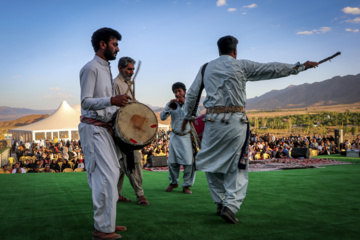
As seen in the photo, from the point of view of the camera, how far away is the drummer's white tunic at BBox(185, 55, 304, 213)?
3596 millimetres

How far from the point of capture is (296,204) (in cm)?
428

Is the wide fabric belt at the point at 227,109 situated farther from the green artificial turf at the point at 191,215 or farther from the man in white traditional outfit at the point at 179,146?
the man in white traditional outfit at the point at 179,146

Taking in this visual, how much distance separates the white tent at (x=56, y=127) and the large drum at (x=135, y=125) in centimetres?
2759

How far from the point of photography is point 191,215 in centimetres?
371

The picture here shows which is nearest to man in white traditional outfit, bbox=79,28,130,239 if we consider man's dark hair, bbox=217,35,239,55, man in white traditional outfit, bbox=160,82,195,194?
man's dark hair, bbox=217,35,239,55

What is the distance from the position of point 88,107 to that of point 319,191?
13.9 ft

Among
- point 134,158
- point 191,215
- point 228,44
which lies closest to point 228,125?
point 228,44

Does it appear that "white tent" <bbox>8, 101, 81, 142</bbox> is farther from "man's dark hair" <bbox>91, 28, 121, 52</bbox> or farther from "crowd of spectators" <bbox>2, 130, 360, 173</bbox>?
"man's dark hair" <bbox>91, 28, 121, 52</bbox>

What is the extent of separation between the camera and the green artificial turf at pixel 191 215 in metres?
2.97

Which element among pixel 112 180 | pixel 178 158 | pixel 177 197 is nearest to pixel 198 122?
pixel 178 158

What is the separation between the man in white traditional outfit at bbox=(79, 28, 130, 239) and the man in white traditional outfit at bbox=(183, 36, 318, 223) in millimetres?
1107

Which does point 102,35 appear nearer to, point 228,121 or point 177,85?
point 228,121

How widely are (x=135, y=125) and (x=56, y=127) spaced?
28432mm

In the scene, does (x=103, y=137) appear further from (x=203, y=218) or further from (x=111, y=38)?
(x=203, y=218)
